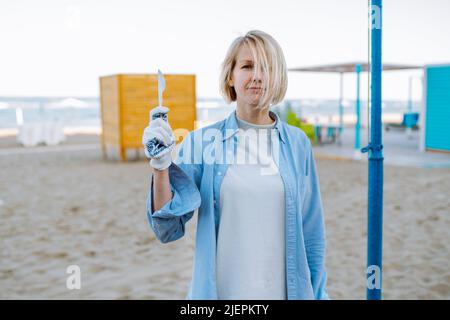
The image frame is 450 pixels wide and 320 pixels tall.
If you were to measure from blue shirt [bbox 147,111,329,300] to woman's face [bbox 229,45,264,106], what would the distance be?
12 centimetres

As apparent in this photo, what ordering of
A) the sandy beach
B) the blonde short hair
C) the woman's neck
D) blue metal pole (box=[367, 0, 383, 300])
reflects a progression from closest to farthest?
the blonde short hair → the woman's neck → blue metal pole (box=[367, 0, 383, 300]) → the sandy beach

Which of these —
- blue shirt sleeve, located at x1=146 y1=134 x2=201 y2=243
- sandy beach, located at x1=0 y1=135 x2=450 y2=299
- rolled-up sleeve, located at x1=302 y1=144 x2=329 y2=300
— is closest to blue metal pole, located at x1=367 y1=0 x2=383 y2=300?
rolled-up sleeve, located at x1=302 y1=144 x2=329 y2=300

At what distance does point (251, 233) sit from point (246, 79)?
485 millimetres

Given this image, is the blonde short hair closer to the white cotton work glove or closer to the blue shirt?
the blue shirt

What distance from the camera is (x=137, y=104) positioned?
11.8 m

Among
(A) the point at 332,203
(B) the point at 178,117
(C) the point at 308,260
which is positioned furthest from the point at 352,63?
(C) the point at 308,260

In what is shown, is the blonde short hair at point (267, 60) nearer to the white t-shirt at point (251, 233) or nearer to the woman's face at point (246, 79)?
the woman's face at point (246, 79)

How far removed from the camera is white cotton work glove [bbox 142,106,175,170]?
1325 mm

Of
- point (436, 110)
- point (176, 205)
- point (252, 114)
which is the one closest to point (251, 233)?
point (176, 205)

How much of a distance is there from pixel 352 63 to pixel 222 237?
10477mm

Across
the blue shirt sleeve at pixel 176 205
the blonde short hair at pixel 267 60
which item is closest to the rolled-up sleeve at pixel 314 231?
the blonde short hair at pixel 267 60

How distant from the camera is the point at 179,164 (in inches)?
59.9

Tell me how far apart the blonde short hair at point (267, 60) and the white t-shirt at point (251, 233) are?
0.22 metres
